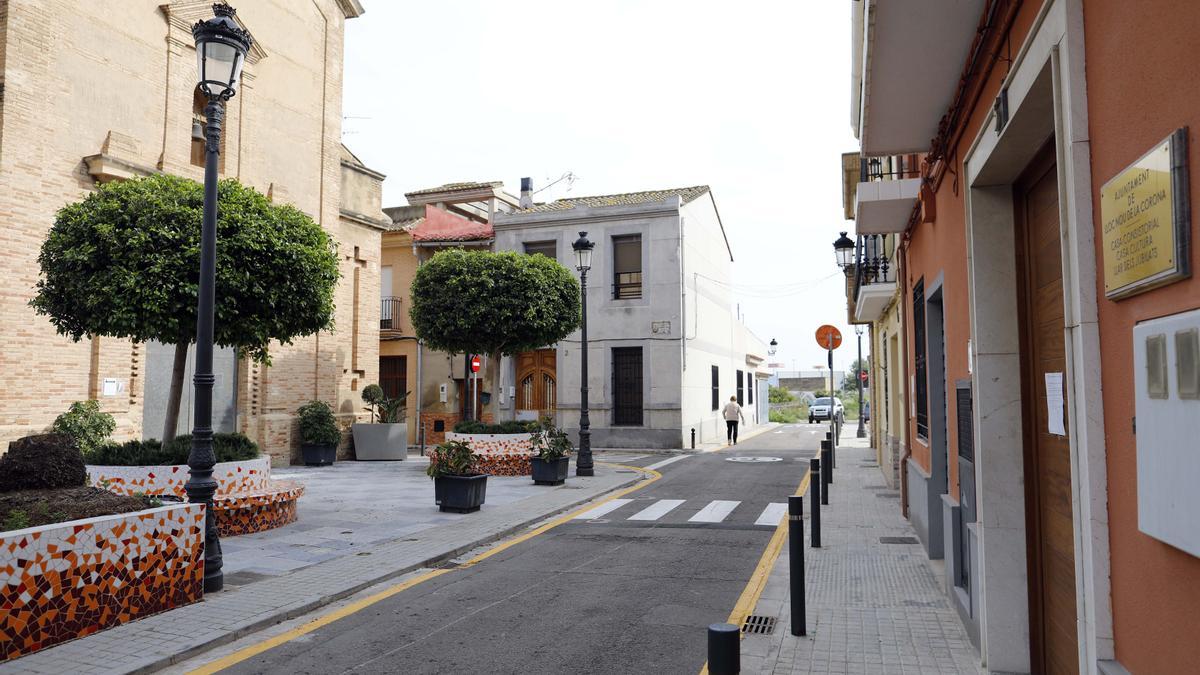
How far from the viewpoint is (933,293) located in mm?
7086

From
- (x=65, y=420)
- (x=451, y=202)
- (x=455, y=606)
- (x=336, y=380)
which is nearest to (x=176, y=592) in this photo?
(x=455, y=606)

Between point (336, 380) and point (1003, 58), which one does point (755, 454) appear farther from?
point (1003, 58)

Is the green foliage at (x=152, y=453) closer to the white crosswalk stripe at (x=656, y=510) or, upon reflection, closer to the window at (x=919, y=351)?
the white crosswalk stripe at (x=656, y=510)

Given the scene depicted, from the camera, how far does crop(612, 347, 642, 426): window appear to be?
25.3m

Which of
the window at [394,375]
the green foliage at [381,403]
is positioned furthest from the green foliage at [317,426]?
the window at [394,375]

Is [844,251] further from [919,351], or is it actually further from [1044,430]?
[1044,430]

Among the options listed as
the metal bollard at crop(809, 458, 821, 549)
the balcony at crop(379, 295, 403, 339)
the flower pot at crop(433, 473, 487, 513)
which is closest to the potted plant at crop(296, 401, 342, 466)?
the flower pot at crop(433, 473, 487, 513)

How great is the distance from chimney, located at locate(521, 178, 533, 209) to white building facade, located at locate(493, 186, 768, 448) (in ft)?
7.45

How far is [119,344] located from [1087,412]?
50.3 ft

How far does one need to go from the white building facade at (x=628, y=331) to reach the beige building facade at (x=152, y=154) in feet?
21.7

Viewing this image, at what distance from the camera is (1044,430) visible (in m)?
4.34

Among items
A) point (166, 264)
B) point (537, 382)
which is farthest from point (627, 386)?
point (166, 264)

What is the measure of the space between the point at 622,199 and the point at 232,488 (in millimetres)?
21347

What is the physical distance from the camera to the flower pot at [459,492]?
10.8 m
